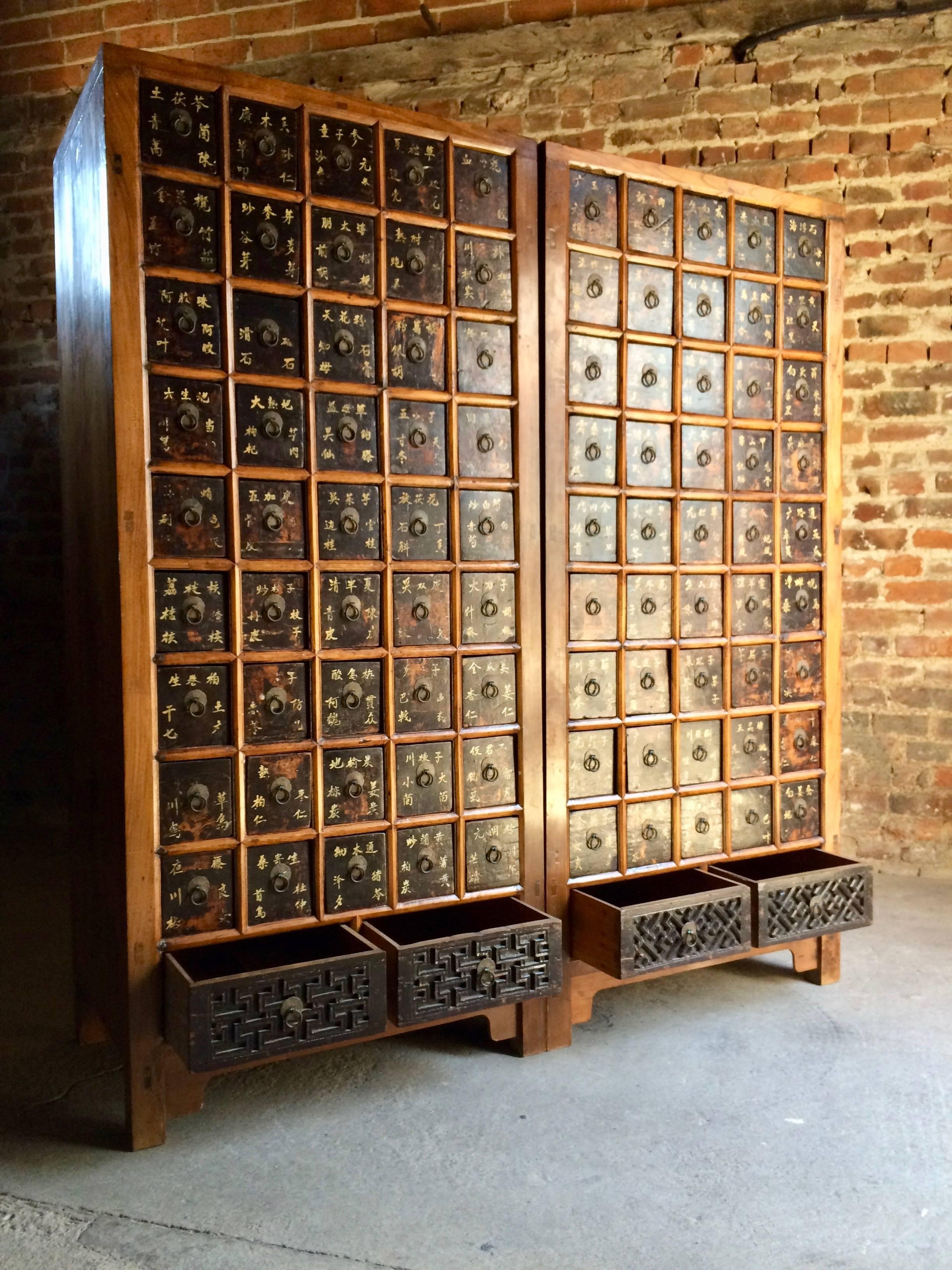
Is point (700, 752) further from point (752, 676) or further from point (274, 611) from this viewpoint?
point (274, 611)

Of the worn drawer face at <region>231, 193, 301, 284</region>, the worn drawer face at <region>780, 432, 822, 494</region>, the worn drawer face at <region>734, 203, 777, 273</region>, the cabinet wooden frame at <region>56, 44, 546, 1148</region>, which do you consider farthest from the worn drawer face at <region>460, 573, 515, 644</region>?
the worn drawer face at <region>734, 203, 777, 273</region>

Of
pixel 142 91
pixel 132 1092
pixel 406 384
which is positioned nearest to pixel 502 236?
pixel 406 384

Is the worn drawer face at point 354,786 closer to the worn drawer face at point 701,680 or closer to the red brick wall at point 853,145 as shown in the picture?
the worn drawer face at point 701,680

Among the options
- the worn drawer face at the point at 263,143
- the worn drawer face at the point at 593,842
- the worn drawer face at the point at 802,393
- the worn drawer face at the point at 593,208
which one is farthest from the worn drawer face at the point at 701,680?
the worn drawer face at the point at 263,143

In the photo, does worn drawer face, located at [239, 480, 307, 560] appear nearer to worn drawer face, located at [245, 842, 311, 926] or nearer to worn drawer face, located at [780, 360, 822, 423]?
worn drawer face, located at [245, 842, 311, 926]

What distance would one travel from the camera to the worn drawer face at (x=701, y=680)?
117 inches

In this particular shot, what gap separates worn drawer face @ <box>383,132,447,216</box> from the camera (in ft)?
8.33

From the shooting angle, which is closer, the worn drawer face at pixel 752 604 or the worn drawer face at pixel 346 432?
the worn drawer face at pixel 346 432

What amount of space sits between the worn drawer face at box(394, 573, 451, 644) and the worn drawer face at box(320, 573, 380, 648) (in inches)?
2.1

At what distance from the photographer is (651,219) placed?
2848 millimetres

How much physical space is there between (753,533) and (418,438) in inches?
41.7

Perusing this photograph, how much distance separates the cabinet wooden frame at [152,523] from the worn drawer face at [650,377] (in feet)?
0.99

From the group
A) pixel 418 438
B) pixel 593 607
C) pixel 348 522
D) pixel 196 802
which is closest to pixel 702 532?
pixel 593 607

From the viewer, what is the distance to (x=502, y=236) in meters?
2.67
